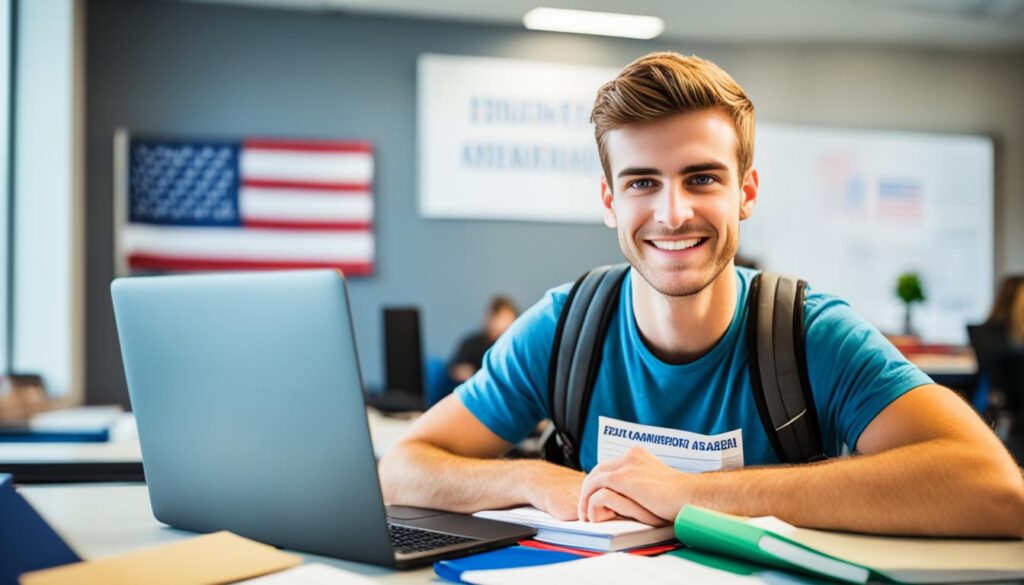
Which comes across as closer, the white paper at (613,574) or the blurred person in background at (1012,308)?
the white paper at (613,574)

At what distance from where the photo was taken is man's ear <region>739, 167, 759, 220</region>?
5.15 feet

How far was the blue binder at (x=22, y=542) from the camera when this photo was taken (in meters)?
1.02

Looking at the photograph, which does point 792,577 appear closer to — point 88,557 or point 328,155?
point 88,557

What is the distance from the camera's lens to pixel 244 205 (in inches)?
207

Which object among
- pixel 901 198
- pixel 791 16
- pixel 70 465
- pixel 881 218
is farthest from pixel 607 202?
pixel 901 198

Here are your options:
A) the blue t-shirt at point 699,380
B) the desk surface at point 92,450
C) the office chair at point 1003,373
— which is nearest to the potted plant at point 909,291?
the office chair at point 1003,373

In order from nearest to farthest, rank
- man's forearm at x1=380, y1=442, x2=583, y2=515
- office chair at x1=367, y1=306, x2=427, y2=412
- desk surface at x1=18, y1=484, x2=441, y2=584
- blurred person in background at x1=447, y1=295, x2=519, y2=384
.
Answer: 1. desk surface at x1=18, y1=484, x2=441, y2=584
2. man's forearm at x1=380, y1=442, x2=583, y2=515
3. office chair at x1=367, y1=306, x2=427, y2=412
4. blurred person in background at x1=447, y1=295, x2=519, y2=384

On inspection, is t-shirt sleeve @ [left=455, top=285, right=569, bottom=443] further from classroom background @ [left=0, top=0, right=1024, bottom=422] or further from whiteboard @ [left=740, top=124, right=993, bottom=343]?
whiteboard @ [left=740, top=124, right=993, bottom=343]

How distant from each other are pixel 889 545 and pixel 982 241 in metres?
6.31

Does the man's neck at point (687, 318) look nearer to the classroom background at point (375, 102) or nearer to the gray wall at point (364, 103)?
the classroom background at point (375, 102)

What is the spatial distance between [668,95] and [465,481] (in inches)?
26.3

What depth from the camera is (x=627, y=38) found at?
19.4 ft

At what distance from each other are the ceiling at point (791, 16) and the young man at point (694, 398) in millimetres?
4104

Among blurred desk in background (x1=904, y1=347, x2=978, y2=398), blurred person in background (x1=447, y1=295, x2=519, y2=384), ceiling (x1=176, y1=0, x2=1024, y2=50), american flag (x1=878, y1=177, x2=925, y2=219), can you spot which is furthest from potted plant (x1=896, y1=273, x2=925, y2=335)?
blurred person in background (x1=447, y1=295, x2=519, y2=384)
